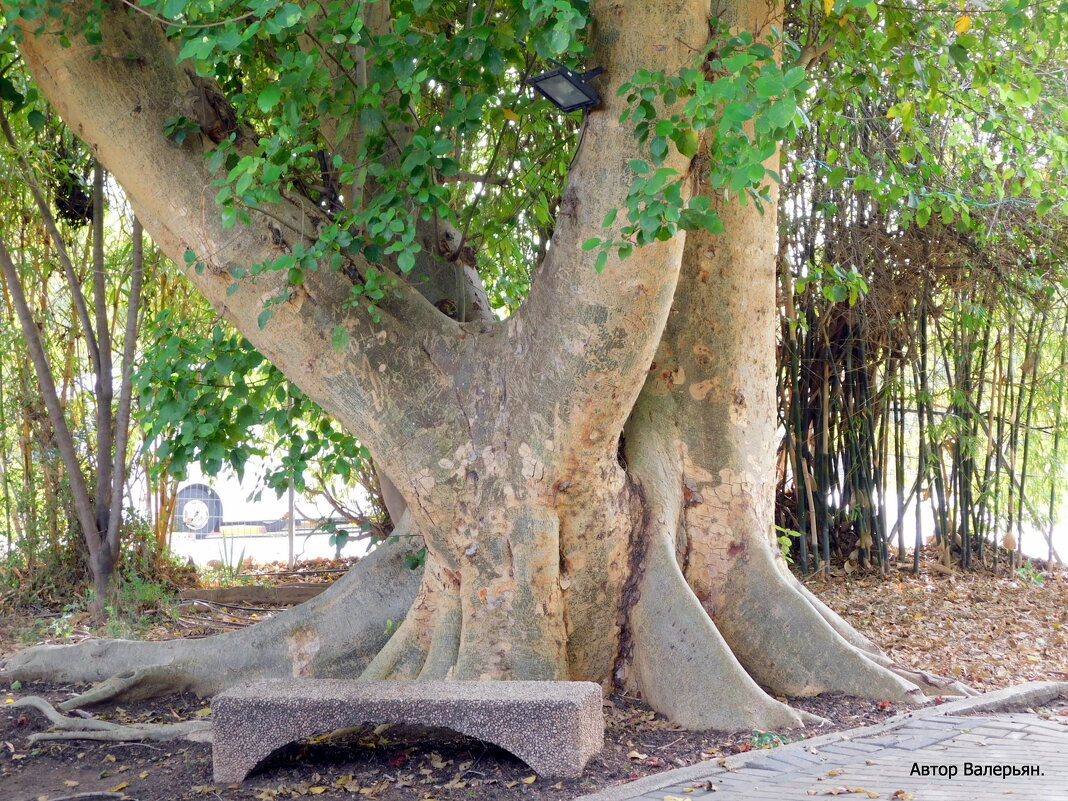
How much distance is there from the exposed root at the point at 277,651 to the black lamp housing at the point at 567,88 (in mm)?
2529

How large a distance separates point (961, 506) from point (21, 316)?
7934mm

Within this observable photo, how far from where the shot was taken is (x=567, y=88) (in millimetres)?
3809

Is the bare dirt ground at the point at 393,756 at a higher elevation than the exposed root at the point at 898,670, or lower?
lower

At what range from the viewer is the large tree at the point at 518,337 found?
401 centimetres

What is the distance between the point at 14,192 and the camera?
24.6 ft

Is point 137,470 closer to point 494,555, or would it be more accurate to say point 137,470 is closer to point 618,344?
point 494,555

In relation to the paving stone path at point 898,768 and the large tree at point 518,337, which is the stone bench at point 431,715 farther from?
the large tree at point 518,337

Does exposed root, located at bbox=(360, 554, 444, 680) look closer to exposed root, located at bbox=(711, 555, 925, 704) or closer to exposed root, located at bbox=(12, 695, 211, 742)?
exposed root, located at bbox=(12, 695, 211, 742)

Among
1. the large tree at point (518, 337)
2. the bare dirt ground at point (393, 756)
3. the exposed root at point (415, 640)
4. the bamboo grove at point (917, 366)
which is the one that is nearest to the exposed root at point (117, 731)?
the bare dirt ground at point (393, 756)

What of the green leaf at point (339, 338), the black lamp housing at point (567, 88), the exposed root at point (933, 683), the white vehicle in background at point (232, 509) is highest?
the black lamp housing at point (567, 88)

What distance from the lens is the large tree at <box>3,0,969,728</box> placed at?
13.2 ft

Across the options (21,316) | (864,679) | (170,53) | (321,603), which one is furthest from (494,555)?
(21,316)

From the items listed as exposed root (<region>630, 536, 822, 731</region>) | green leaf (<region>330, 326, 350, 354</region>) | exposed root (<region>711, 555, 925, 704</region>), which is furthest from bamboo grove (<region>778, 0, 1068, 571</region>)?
green leaf (<region>330, 326, 350, 354</region>)

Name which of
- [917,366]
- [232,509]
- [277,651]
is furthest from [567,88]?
[232,509]
